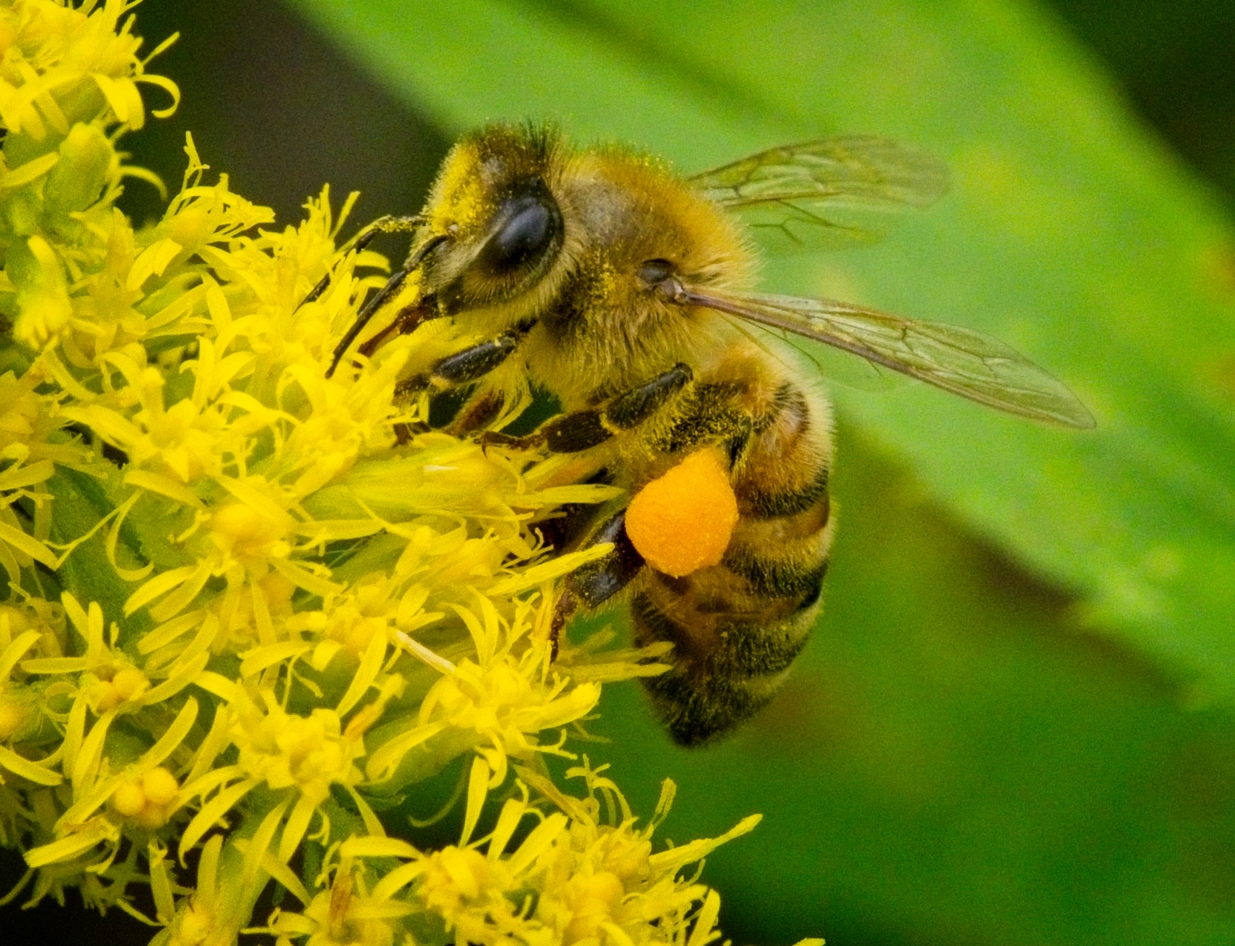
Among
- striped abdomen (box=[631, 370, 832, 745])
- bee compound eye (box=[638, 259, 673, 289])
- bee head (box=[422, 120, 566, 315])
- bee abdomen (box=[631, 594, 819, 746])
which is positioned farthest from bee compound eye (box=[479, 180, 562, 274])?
bee abdomen (box=[631, 594, 819, 746])

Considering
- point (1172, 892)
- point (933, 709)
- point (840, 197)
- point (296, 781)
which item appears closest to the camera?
point (296, 781)

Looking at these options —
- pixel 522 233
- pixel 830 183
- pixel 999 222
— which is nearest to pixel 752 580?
pixel 522 233

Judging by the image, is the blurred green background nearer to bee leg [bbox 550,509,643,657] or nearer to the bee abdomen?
the bee abdomen

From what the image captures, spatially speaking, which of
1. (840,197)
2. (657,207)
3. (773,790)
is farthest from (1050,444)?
(657,207)

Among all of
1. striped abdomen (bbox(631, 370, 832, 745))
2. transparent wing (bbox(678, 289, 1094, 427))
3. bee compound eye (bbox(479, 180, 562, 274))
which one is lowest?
striped abdomen (bbox(631, 370, 832, 745))

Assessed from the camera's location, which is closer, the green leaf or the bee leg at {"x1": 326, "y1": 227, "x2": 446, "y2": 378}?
the bee leg at {"x1": 326, "y1": 227, "x2": 446, "y2": 378}

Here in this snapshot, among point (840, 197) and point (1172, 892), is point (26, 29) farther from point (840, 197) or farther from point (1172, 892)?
point (1172, 892)

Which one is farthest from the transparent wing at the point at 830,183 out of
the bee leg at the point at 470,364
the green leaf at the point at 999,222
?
the bee leg at the point at 470,364
